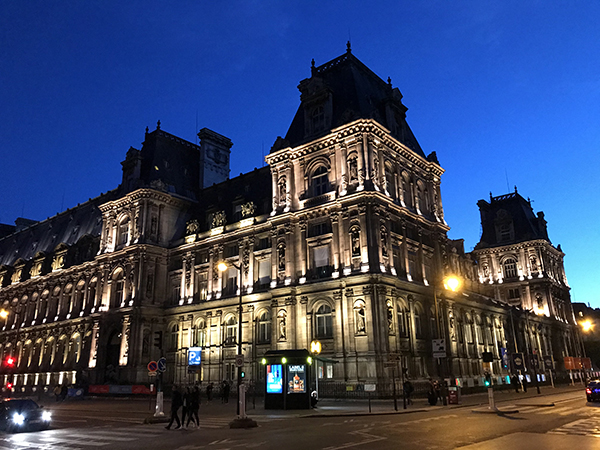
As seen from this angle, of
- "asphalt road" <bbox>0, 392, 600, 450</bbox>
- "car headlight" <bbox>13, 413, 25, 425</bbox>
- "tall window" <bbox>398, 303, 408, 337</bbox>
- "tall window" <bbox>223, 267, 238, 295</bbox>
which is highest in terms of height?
"tall window" <bbox>223, 267, 238, 295</bbox>

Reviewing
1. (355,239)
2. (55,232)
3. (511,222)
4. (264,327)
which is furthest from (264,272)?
(511,222)

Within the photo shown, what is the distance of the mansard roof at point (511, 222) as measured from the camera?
269ft

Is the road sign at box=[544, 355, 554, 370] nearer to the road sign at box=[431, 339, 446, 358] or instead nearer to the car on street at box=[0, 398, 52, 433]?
the road sign at box=[431, 339, 446, 358]

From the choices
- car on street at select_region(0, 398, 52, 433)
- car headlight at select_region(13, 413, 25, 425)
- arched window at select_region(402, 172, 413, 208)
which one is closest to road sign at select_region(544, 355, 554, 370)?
arched window at select_region(402, 172, 413, 208)

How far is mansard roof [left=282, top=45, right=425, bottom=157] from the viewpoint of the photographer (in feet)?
159

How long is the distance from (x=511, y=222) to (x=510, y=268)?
762 cm

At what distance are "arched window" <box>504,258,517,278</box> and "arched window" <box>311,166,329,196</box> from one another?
47.7 m

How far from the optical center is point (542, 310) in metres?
77.6

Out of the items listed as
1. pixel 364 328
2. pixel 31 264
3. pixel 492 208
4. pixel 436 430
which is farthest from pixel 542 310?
pixel 31 264

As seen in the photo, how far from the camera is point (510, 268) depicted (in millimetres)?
82125

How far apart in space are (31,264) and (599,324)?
4801 inches

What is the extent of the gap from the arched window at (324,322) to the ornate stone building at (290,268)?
0.34 ft

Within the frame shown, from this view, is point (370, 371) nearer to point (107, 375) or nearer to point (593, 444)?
point (593, 444)

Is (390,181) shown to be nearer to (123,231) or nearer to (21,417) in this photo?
(123,231)
